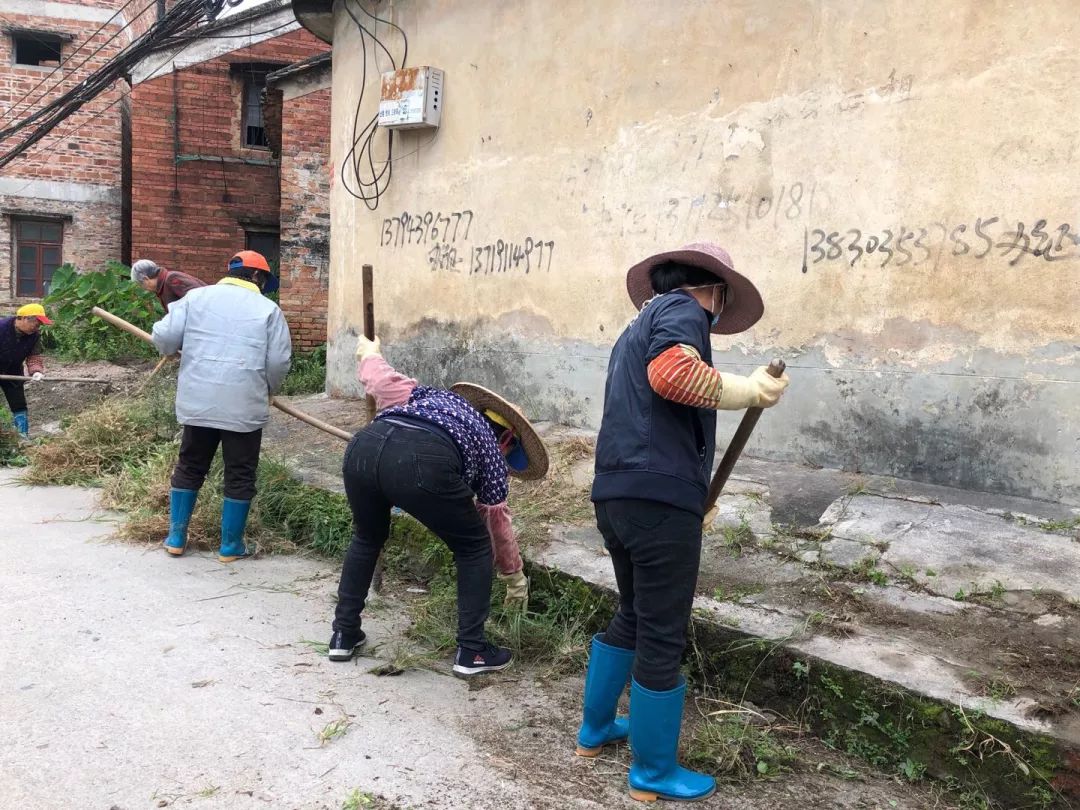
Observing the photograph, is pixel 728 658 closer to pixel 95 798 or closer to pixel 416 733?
pixel 416 733

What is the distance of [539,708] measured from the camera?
3178mm

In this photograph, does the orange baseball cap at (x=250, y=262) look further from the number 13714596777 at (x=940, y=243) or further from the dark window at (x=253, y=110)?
the dark window at (x=253, y=110)

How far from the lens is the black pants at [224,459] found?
15.7 feet

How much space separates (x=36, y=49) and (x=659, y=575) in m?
16.9

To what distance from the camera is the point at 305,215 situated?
11180 millimetres

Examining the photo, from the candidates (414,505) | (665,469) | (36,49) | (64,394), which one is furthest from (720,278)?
(36,49)

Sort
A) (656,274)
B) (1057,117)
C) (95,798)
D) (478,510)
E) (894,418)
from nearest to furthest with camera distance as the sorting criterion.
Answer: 1. (95,798)
2. (656,274)
3. (478,510)
4. (1057,117)
5. (894,418)

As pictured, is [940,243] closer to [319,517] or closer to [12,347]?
[319,517]

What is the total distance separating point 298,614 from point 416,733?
4.37ft

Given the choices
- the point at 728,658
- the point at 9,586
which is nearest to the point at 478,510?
the point at 728,658

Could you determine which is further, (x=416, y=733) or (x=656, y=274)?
(x=416, y=733)

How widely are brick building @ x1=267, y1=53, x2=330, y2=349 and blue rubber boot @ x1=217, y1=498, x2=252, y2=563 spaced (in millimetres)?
6543

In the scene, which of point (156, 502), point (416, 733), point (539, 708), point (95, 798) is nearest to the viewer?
point (95, 798)

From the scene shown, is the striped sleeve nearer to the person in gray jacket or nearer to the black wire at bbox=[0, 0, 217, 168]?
the person in gray jacket
